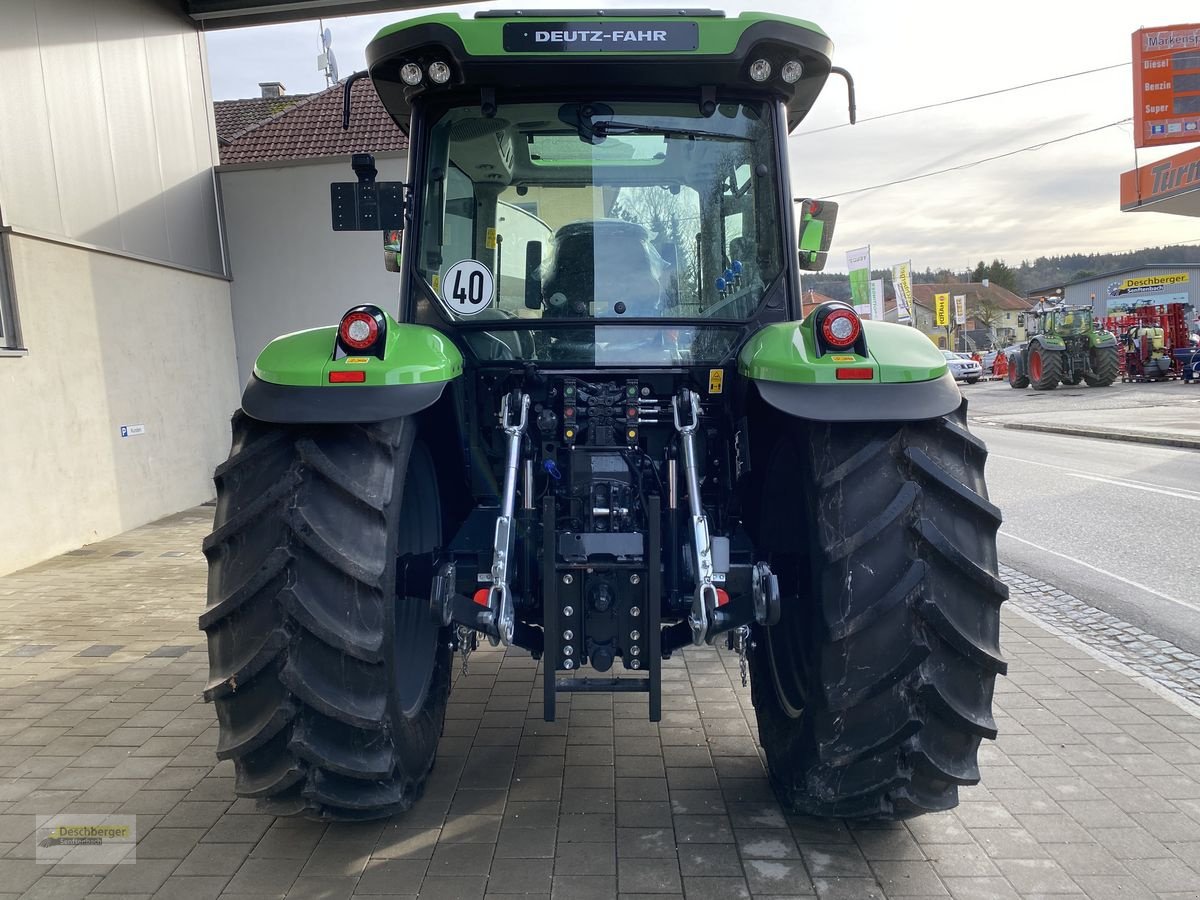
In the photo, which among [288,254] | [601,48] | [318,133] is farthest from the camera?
[318,133]

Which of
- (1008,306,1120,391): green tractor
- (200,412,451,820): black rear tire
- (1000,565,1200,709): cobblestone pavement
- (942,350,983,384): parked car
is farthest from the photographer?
(942,350,983,384): parked car

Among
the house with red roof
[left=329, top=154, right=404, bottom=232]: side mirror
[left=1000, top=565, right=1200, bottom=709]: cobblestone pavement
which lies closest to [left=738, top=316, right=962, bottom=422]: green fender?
[left=329, top=154, right=404, bottom=232]: side mirror

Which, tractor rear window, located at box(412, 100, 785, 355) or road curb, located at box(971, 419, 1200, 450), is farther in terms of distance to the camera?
road curb, located at box(971, 419, 1200, 450)

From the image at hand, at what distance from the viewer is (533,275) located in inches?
132

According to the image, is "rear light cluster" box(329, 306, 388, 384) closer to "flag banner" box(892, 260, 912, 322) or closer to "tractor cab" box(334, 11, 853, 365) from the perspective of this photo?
"tractor cab" box(334, 11, 853, 365)

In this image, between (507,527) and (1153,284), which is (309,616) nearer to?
(507,527)

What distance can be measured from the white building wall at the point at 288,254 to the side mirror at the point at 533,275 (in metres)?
9.91

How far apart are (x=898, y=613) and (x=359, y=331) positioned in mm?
1847

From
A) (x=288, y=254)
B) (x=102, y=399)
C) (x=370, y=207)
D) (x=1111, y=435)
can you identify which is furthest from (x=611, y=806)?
(x=1111, y=435)

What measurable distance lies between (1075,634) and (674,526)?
3753 millimetres

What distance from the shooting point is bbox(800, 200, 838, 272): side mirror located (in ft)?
12.1

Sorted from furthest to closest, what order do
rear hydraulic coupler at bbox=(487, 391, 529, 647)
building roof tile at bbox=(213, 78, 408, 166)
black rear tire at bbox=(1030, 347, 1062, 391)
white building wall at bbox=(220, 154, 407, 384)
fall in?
black rear tire at bbox=(1030, 347, 1062, 391) < building roof tile at bbox=(213, 78, 408, 166) < white building wall at bbox=(220, 154, 407, 384) < rear hydraulic coupler at bbox=(487, 391, 529, 647)

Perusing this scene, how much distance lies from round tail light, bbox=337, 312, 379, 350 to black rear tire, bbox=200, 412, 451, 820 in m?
0.26

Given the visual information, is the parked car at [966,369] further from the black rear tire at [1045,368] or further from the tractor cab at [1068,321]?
the tractor cab at [1068,321]
